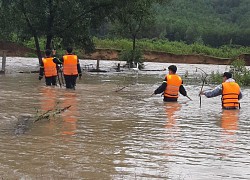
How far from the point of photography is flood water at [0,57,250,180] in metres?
7.04

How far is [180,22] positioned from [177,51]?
4181 cm

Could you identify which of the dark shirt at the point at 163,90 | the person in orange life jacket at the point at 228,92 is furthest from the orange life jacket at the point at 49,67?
the person in orange life jacket at the point at 228,92

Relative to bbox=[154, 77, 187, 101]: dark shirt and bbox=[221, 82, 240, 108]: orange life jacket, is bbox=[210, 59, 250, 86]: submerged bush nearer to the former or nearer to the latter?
bbox=[154, 77, 187, 101]: dark shirt

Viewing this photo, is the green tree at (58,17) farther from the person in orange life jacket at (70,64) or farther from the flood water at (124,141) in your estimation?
the flood water at (124,141)

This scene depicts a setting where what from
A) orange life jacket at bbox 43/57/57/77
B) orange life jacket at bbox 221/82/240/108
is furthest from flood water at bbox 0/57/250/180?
orange life jacket at bbox 43/57/57/77

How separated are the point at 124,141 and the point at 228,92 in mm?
5806

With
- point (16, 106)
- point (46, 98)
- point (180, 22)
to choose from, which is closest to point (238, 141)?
point (16, 106)

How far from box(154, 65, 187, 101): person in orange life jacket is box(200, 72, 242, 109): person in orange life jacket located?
110 centimetres

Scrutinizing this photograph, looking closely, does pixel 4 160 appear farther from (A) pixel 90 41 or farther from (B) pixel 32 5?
(A) pixel 90 41

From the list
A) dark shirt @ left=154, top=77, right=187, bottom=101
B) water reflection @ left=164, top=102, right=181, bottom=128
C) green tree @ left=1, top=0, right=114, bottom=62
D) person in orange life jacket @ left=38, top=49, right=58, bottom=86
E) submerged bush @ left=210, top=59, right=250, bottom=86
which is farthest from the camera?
green tree @ left=1, top=0, right=114, bottom=62

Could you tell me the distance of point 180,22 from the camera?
111 m

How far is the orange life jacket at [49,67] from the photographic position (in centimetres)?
1919

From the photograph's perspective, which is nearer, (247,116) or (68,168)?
(68,168)

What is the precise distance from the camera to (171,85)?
50.0 ft
